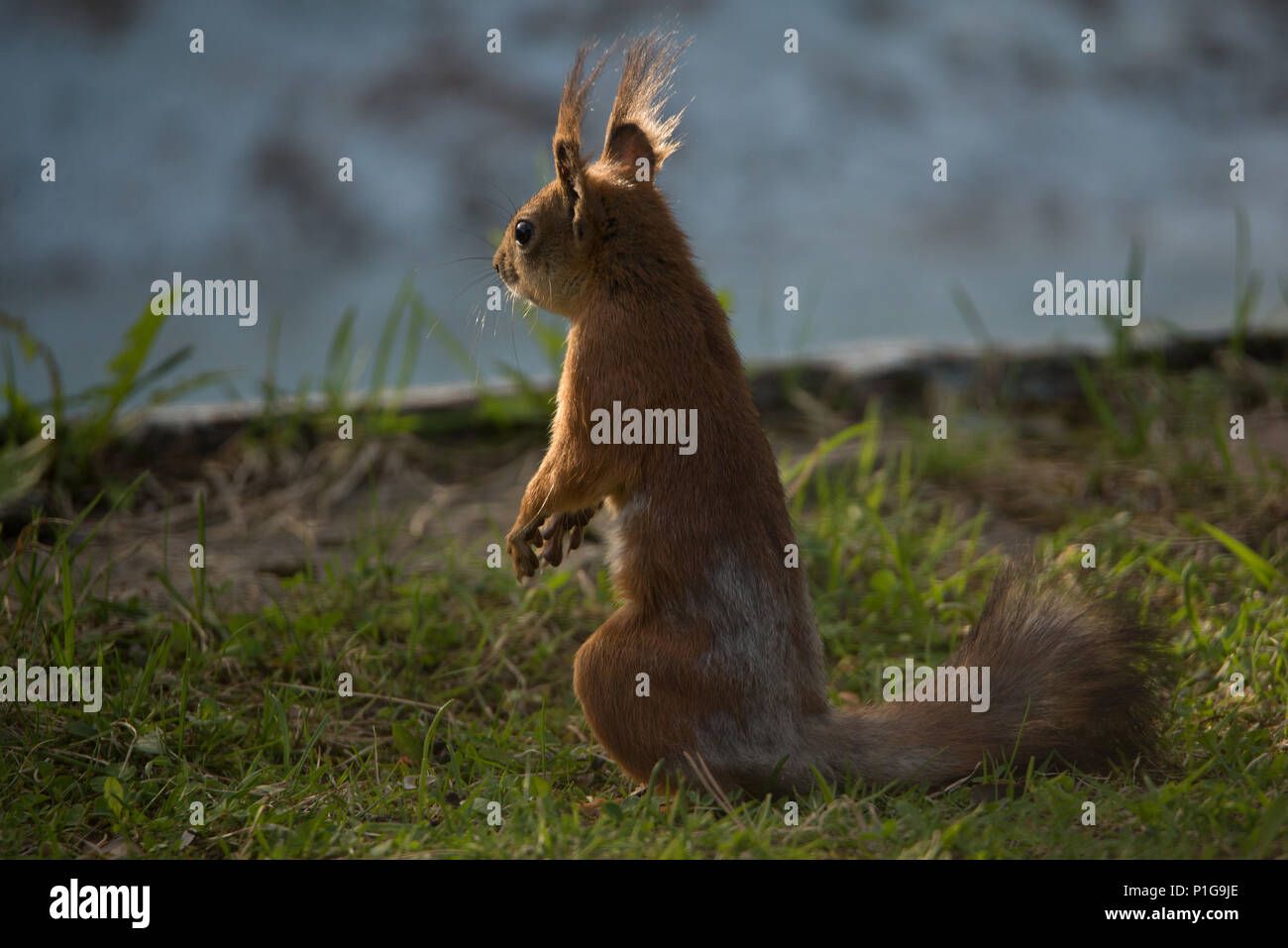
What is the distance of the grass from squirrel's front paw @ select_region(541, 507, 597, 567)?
1.81 ft

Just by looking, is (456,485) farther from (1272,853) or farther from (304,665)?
(1272,853)

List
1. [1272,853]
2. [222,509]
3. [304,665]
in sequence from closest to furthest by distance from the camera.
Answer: [1272,853] → [304,665] → [222,509]

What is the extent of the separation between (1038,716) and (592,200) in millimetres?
2032

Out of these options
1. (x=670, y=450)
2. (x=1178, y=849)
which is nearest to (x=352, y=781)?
(x=670, y=450)

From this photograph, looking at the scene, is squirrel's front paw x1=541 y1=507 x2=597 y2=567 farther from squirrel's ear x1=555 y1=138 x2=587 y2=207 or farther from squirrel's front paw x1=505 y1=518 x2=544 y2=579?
squirrel's ear x1=555 y1=138 x2=587 y2=207

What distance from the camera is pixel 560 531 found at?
3.78 m

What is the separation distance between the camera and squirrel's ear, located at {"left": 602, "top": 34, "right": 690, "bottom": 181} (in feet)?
12.8

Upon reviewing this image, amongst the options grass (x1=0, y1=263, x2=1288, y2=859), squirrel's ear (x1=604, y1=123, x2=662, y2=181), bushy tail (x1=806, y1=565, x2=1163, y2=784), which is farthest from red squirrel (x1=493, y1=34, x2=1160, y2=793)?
squirrel's ear (x1=604, y1=123, x2=662, y2=181)

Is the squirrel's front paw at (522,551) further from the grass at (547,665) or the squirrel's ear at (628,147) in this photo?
the squirrel's ear at (628,147)

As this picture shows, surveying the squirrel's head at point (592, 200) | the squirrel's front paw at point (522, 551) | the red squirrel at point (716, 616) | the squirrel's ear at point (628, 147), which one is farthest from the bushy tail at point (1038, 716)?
the squirrel's ear at point (628, 147)

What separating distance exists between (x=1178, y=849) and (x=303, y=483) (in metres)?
4.77

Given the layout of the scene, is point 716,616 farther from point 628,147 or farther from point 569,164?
point 628,147

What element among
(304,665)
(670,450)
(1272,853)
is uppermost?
(670,450)

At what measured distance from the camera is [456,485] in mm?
6480
